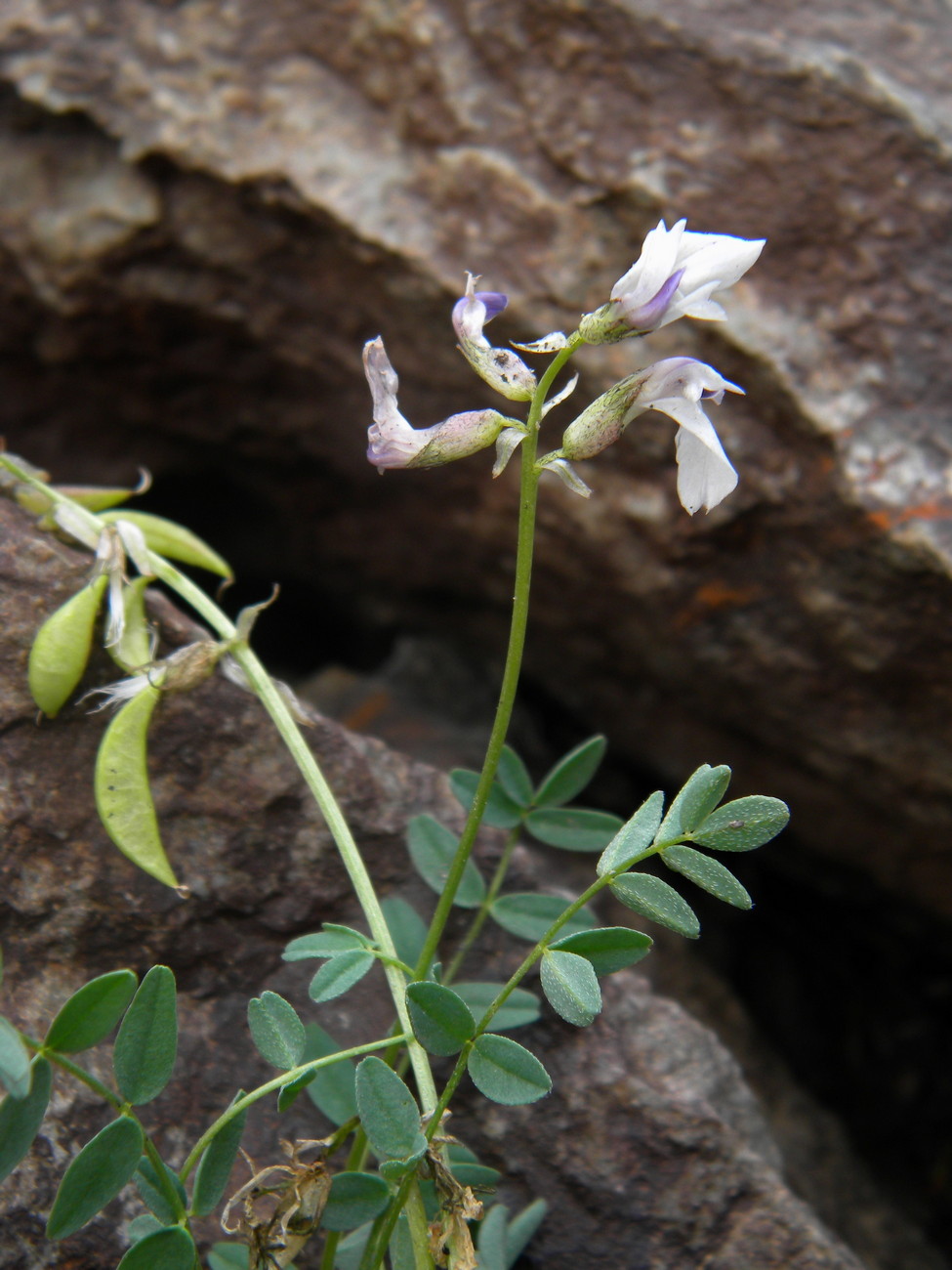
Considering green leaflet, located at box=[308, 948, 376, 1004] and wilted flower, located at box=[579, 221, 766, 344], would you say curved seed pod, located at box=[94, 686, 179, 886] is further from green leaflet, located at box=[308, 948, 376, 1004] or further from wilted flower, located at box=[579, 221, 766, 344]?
wilted flower, located at box=[579, 221, 766, 344]

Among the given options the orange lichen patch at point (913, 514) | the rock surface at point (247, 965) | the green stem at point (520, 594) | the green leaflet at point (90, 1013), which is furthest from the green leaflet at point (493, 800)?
the orange lichen patch at point (913, 514)

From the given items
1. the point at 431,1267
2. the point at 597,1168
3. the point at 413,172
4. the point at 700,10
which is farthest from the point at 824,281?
the point at 431,1267

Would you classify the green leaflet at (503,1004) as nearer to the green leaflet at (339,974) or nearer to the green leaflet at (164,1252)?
the green leaflet at (339,974)

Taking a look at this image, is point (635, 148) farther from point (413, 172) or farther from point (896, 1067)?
point (896, 1067)

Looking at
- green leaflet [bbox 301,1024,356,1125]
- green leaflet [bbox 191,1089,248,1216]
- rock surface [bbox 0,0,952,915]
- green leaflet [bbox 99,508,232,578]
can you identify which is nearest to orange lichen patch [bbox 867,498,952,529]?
rock surface [bbox 0,0,952,915]

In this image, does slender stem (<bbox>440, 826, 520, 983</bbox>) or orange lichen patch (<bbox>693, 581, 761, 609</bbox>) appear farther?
orange lichen patch (<bbox>693, 581, 761, 609</bbox>)

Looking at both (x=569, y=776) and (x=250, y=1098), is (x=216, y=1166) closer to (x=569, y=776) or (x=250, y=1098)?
(x=250, y=1098)
